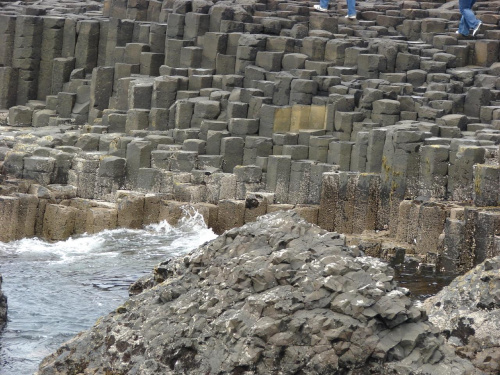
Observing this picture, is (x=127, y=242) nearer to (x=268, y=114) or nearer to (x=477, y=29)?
(x=268, y=114)

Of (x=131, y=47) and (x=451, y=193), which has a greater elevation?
(x=131, y=47)

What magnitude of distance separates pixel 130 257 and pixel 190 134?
487 cm

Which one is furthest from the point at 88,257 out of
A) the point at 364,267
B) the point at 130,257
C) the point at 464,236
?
the point at 364,267

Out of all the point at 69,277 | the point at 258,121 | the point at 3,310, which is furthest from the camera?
the point at 258,121

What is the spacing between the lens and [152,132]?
80.1 ft

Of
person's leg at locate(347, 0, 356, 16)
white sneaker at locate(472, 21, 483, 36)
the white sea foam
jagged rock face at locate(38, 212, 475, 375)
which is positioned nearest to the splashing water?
the white sea foam

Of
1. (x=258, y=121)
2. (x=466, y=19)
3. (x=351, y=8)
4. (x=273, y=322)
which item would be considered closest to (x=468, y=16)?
(x=466, y=19)

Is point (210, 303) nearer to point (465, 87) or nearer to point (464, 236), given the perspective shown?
point (464, 236)

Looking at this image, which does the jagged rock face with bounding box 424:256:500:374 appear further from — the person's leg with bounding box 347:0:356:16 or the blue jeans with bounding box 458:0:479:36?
the person's leg with bounding box 347:0:356:16

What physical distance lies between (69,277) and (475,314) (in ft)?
31.1

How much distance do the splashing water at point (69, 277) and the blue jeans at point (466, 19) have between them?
9.15m

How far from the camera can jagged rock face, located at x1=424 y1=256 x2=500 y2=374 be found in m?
9.85

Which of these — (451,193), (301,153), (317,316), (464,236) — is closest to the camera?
(317,316)

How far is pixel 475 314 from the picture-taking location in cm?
1027
